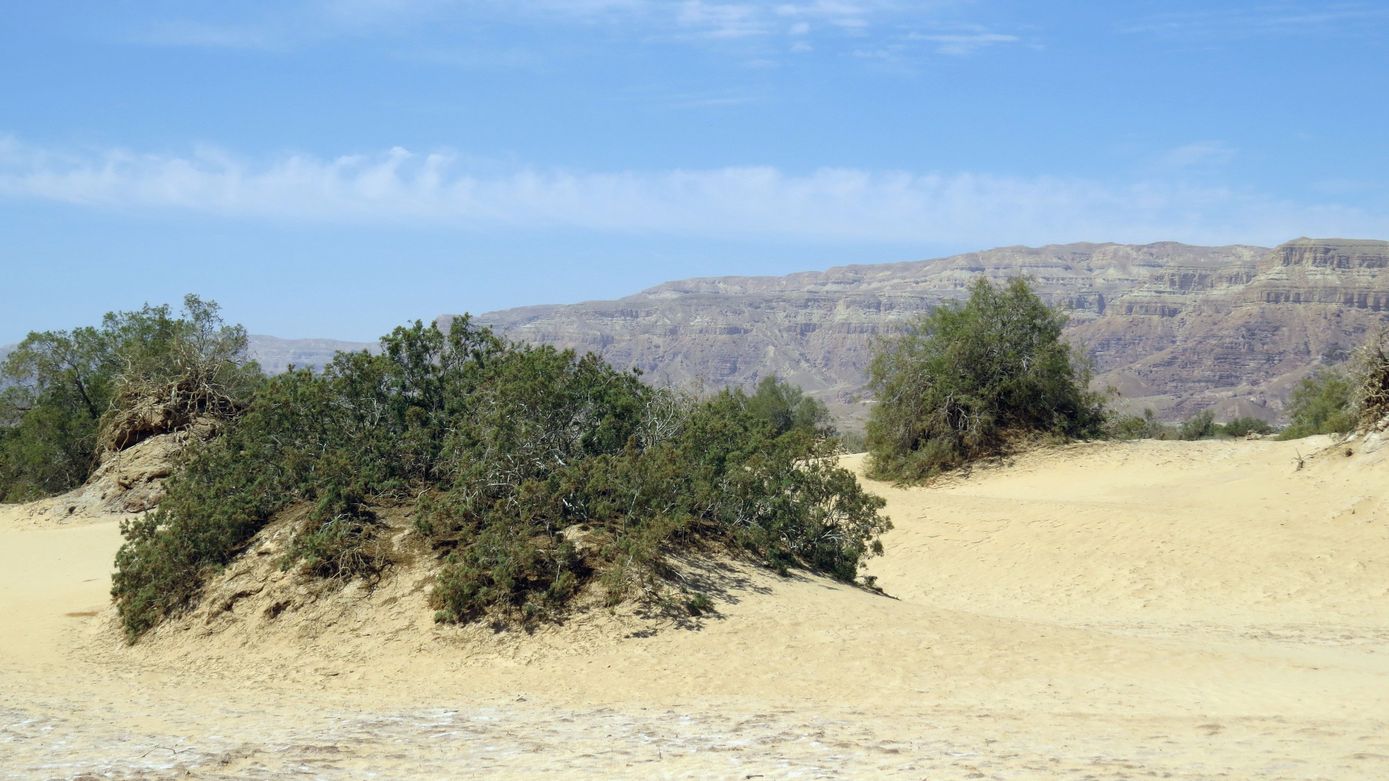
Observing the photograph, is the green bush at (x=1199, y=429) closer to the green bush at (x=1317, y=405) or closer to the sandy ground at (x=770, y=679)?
the green bush at (x=1317, y=405)

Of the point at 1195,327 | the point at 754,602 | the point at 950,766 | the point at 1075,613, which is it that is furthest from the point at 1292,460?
the point at 1195,327

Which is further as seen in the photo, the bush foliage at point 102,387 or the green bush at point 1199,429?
the green bush at point 1199,429

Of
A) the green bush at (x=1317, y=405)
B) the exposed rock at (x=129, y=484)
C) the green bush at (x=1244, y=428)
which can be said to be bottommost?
the green bush at (x=1244, y=428)

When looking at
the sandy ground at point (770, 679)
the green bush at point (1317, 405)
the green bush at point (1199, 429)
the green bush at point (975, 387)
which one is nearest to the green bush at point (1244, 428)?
the green bush at point (1199, 429)

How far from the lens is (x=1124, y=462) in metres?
26.6

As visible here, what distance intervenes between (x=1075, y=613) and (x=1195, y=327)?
18181 cm

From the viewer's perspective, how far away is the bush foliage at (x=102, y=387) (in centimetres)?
2405

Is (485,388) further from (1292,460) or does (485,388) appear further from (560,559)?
(1292,460)

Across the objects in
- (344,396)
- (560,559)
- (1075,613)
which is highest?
(344,396)

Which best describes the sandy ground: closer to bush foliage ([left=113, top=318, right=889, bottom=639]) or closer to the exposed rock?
bush foliage ([left=113, top=318, right=889, bottom=639])

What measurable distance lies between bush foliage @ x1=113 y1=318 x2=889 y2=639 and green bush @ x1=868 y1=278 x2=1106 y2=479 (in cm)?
1329

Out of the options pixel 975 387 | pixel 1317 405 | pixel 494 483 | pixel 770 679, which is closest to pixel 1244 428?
pixel 1317 405

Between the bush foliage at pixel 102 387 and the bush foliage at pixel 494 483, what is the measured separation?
395 inches

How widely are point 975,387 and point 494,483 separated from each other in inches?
734
